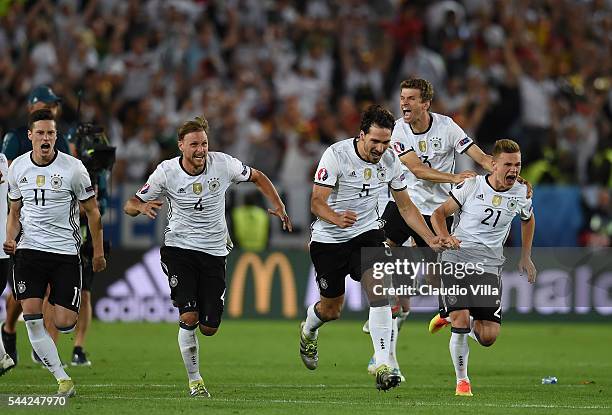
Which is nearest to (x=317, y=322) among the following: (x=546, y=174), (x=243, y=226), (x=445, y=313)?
(x=445, y=313)

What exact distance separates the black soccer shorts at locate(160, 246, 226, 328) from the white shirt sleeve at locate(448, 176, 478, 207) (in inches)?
98.0

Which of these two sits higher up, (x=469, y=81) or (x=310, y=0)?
(x=310, y=0)

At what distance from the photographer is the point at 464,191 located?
44.2ft

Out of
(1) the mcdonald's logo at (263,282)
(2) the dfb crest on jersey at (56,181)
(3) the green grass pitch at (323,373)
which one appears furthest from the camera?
(1) the mcdonald's logo at (263,282)

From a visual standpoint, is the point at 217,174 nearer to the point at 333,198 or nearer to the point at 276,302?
the point at 333,198

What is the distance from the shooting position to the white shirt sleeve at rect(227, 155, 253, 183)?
1280 centimetres

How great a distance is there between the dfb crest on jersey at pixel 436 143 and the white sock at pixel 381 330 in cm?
242

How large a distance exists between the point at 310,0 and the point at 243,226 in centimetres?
612

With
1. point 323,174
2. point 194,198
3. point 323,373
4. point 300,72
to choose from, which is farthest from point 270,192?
point 300,72

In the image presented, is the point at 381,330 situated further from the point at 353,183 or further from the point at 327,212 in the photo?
the point at 353,183

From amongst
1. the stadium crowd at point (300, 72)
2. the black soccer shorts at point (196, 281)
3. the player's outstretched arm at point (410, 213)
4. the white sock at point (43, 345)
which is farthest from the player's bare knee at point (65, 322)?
the stadium crowd at point (300, 72)

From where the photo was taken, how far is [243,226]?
22.7 metres

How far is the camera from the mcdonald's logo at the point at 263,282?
2230cm

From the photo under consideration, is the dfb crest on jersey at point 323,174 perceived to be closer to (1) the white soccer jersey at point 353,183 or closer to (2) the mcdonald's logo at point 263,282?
(1) the white soccer jersey at point 353,183
